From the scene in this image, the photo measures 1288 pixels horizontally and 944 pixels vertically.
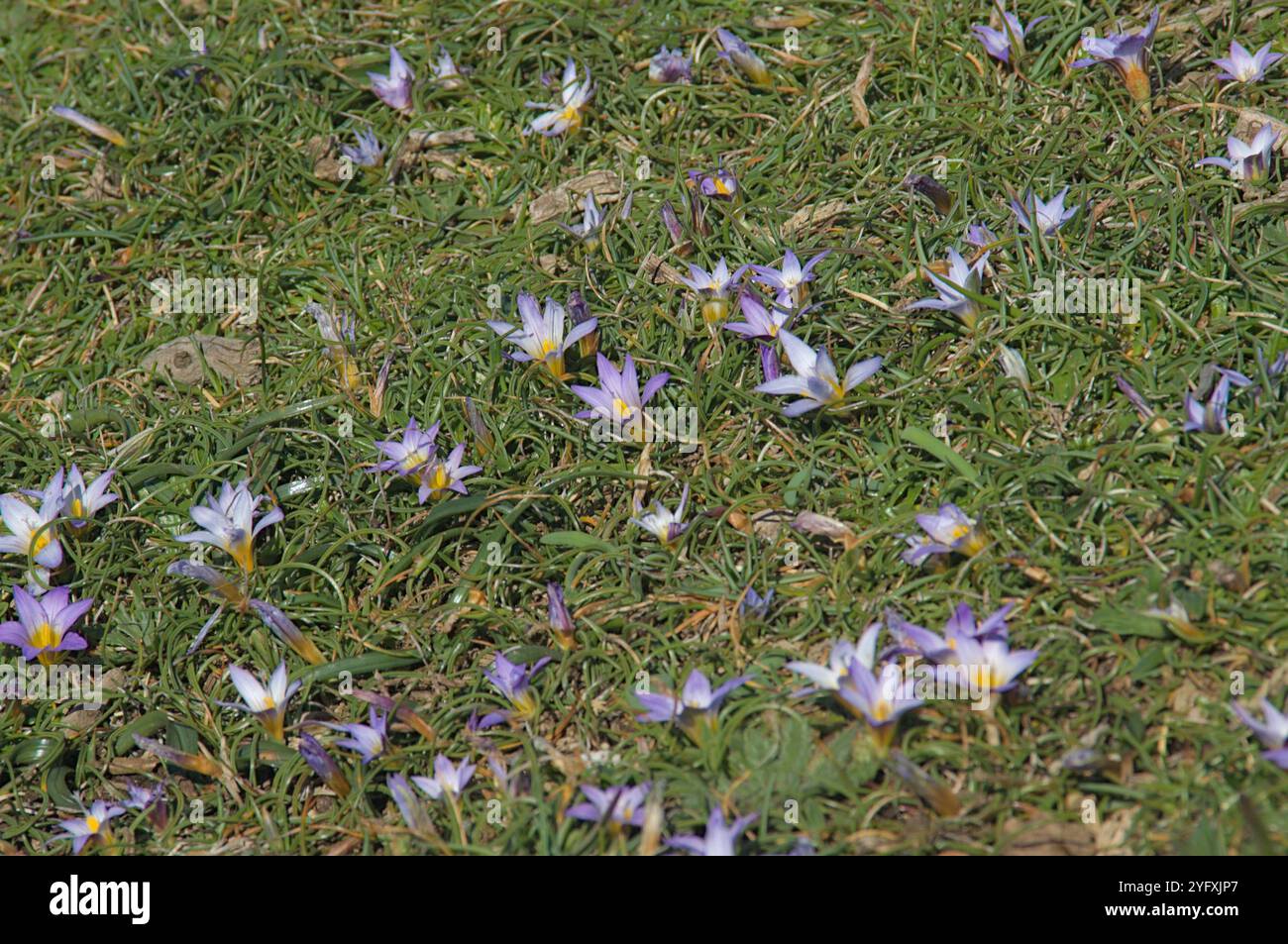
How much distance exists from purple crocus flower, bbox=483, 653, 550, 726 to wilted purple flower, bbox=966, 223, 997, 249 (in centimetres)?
122

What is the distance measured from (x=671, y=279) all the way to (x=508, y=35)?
3.42 feet

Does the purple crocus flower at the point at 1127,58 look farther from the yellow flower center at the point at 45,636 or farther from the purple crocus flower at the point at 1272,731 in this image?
the yellow flower center at the point at 45,636

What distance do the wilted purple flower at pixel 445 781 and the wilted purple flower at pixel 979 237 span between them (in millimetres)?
1448

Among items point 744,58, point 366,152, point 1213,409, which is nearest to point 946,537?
point 1213,409

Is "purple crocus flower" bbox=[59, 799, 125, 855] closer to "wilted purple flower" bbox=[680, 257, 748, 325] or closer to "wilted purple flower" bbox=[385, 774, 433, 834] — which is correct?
"wilted purple flower" bbox=[385, 774, 433, 834]

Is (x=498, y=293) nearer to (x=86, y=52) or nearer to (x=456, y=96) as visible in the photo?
(x=456, y=96)

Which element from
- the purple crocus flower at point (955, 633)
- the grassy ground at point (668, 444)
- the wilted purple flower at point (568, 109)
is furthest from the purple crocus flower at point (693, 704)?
the wilted purple flower at point (568, 109)

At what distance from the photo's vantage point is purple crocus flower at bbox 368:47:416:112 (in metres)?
3.25

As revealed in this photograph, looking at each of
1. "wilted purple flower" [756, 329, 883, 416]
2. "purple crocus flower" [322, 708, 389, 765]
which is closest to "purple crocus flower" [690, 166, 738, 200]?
"wilted purple flower" [756, 329, 883, 416]

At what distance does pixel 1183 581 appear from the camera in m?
2.06
